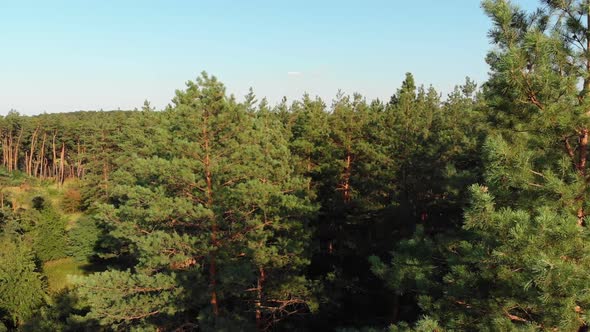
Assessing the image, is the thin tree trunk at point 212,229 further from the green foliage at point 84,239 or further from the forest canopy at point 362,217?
the green foliage at point 84,239

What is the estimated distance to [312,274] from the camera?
20203 mm

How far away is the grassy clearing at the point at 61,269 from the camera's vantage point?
104ft

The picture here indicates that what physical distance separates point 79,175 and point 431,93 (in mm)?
59816

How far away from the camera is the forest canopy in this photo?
5750mm

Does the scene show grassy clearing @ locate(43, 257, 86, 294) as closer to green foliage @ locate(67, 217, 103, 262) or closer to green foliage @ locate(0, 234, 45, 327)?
green foliage @ locate(67, 217, 103, 262)

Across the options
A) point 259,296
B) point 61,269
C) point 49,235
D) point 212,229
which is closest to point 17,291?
point 259,296

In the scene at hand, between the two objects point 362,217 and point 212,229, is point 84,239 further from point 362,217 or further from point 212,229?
point 212,229

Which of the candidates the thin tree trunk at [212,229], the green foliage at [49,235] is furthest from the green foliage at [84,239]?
the thin tree trunk at [212,229]

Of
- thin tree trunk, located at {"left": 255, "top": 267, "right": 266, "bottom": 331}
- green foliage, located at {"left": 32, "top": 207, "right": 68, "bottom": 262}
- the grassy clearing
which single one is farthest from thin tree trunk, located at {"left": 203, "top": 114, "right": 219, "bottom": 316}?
green foliage, located at {"left": 32, "top": 207, "right": 68, "bottom": 262}

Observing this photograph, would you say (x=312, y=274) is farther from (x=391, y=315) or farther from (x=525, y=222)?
(x=525, y=222)

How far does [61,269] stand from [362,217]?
26.9 metres

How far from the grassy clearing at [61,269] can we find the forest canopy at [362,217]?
16.9 ft

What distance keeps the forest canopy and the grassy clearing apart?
516 centimetres

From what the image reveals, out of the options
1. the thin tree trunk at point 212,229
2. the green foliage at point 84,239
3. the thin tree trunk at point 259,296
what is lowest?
the green foliage at point 84,239
